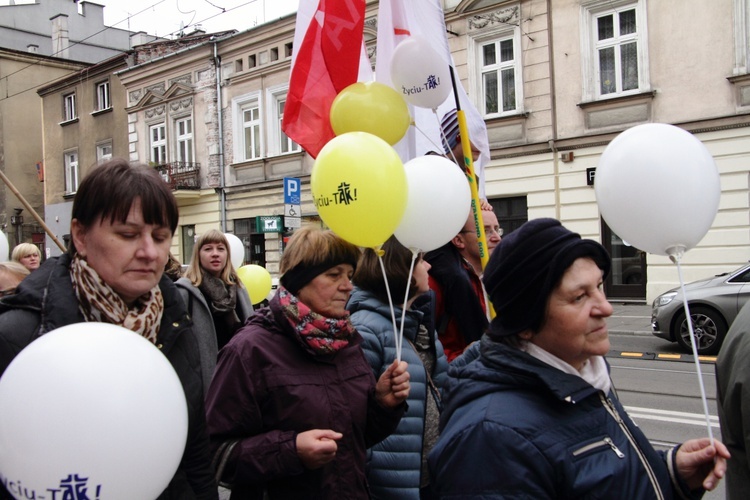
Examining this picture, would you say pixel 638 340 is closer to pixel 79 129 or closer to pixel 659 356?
pixel 659 356

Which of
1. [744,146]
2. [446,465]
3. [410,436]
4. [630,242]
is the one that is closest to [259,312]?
[410,436]

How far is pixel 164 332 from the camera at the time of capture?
1922 mm

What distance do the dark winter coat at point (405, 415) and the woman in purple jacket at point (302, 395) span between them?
168mm

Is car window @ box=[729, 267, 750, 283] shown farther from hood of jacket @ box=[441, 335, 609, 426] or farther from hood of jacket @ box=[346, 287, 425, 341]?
hood of jacket @ box=[441, 335, 609, 426]

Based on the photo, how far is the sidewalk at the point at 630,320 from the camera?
11.1 meters

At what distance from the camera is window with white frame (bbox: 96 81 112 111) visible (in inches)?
1017

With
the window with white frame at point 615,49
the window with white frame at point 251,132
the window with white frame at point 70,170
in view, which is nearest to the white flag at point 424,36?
the window with white frame at point 615,49

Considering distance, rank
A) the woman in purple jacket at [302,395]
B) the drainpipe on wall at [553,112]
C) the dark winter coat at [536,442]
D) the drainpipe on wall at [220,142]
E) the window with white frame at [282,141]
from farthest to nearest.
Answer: the drainpipe on wall at [220,142]
the window with white frame at [282,141]
the drainpipe on wall at [553,112]
the woman in purple jacket at [302,395]
the dark winter coat at [536,442]

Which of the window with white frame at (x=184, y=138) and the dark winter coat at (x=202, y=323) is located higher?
the window with white frame at (x=184, y=138)

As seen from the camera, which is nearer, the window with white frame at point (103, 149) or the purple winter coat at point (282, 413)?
the purple winter coat at point (282, 413)

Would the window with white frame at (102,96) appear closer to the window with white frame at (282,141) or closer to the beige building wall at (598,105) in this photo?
the window with white frame at (282,141)

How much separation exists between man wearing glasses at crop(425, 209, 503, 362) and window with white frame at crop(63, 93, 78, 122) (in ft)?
90.2

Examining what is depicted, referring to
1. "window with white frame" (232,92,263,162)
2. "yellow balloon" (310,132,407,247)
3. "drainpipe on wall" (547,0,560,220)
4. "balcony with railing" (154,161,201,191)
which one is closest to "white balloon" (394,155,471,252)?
"yellow balloon" (310,132,407,247)

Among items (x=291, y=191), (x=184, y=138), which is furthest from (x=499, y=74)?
(x=184, y=138)
